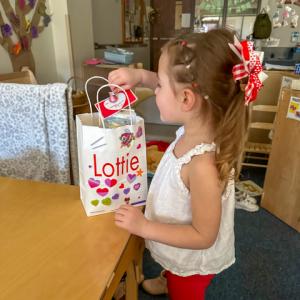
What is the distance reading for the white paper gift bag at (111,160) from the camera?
0.65 m

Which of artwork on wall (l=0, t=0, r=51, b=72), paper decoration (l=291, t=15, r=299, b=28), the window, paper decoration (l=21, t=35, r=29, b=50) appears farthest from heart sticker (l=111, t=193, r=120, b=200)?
the window

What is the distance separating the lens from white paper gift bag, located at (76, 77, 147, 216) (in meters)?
0.65

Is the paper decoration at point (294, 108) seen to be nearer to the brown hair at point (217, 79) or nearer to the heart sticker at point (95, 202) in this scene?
the brown hair at point (217, 79)

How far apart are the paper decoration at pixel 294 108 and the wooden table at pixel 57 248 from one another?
1328 millimetres

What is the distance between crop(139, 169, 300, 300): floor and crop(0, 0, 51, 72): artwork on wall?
176cm

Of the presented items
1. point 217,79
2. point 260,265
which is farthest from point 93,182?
point 260,265

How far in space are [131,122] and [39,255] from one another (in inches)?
13.6

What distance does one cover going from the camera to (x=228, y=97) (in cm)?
66

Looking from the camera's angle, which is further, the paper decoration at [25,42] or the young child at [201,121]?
the paper decoration at [25,42]

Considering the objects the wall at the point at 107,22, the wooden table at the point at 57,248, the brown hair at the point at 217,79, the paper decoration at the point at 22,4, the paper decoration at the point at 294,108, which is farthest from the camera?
the wall at the point at 107,22

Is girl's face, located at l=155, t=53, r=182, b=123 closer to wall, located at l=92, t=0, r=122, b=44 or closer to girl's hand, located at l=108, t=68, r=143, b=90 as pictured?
girl's hand, located at l=108, t=68, r=143, b=90

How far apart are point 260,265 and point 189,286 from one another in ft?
2.46

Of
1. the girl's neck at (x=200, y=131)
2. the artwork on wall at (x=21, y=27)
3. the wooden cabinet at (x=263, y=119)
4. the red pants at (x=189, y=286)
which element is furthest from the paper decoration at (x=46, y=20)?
the red pants at (x=189, y=286)

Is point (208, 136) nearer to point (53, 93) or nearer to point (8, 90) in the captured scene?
point (53, 93)
